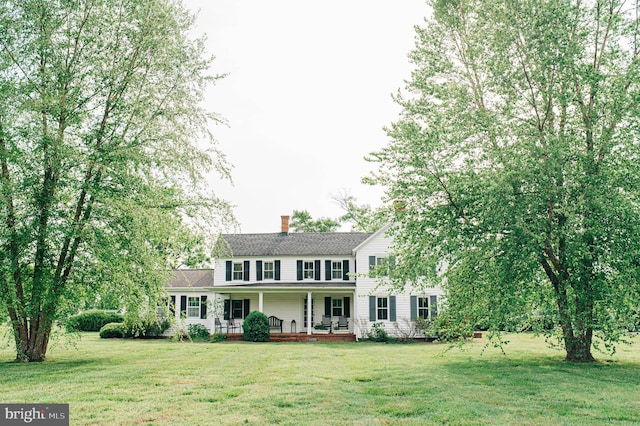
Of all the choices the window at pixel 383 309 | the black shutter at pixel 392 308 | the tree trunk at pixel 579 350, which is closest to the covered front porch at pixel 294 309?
the window at pixel 383 309

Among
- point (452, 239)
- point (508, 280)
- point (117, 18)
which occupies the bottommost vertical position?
point (508, 280)

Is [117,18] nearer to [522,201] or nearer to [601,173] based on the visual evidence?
[522,201]

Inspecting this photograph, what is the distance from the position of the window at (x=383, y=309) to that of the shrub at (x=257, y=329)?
579 cm

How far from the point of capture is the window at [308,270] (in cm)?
3089

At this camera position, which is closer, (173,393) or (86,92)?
(173,393)

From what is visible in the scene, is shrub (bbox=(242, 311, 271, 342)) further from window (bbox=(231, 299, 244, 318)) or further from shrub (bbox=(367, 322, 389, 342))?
shrub (bbox=(367, 322, 389, 342))

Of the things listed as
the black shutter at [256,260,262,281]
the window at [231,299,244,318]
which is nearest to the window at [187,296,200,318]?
the window at [231,299,244,318]

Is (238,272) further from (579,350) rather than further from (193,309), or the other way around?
(579,350)

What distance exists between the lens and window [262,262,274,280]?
30938 millimetres

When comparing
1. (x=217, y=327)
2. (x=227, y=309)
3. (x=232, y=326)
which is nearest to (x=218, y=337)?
(x=217, y=327)

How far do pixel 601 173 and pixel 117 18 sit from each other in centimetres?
1444

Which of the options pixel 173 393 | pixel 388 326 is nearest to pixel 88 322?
pixel 388 326

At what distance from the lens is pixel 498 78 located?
48.0ft

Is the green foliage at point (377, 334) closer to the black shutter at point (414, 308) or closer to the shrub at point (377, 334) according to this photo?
the shrub at point (377, 334)
